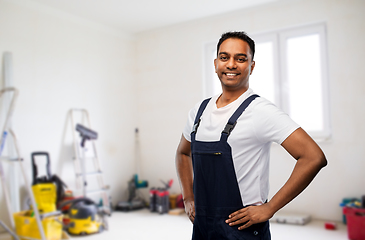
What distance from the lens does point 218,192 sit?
122cm

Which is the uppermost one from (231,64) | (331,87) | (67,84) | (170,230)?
(67,84)

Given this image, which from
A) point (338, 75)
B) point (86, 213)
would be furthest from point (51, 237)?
point (338, 75)

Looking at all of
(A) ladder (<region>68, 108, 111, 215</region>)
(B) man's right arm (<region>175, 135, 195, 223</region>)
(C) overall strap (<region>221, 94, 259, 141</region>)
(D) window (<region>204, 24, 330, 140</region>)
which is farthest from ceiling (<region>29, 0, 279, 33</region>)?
(C) overall strap (<region>221, 94, 259, 141</region>)

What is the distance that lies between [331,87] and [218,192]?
3.05 meters

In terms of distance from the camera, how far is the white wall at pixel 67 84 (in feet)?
12.2

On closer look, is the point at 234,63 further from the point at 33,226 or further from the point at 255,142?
the point at 33,226

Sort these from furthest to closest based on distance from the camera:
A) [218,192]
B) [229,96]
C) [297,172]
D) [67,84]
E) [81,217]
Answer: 1. [67,84]
2. [81,217]
3. [229,96]
4. [218,192]
5. [297,172]

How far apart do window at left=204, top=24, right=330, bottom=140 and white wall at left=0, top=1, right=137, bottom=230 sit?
2.04m

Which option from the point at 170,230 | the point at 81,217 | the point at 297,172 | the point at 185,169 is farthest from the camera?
the point at 170,230

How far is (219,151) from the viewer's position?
3.96 feet

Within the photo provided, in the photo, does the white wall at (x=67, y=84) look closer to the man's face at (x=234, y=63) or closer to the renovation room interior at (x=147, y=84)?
the renovation room interior at (x=147, y=84)

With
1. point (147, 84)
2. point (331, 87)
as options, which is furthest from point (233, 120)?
point (147, 84)

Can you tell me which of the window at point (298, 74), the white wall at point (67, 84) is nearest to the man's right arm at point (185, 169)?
the white wall at point (67, 84)

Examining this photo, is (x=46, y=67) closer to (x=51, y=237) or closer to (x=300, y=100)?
(x=51, y=237)
